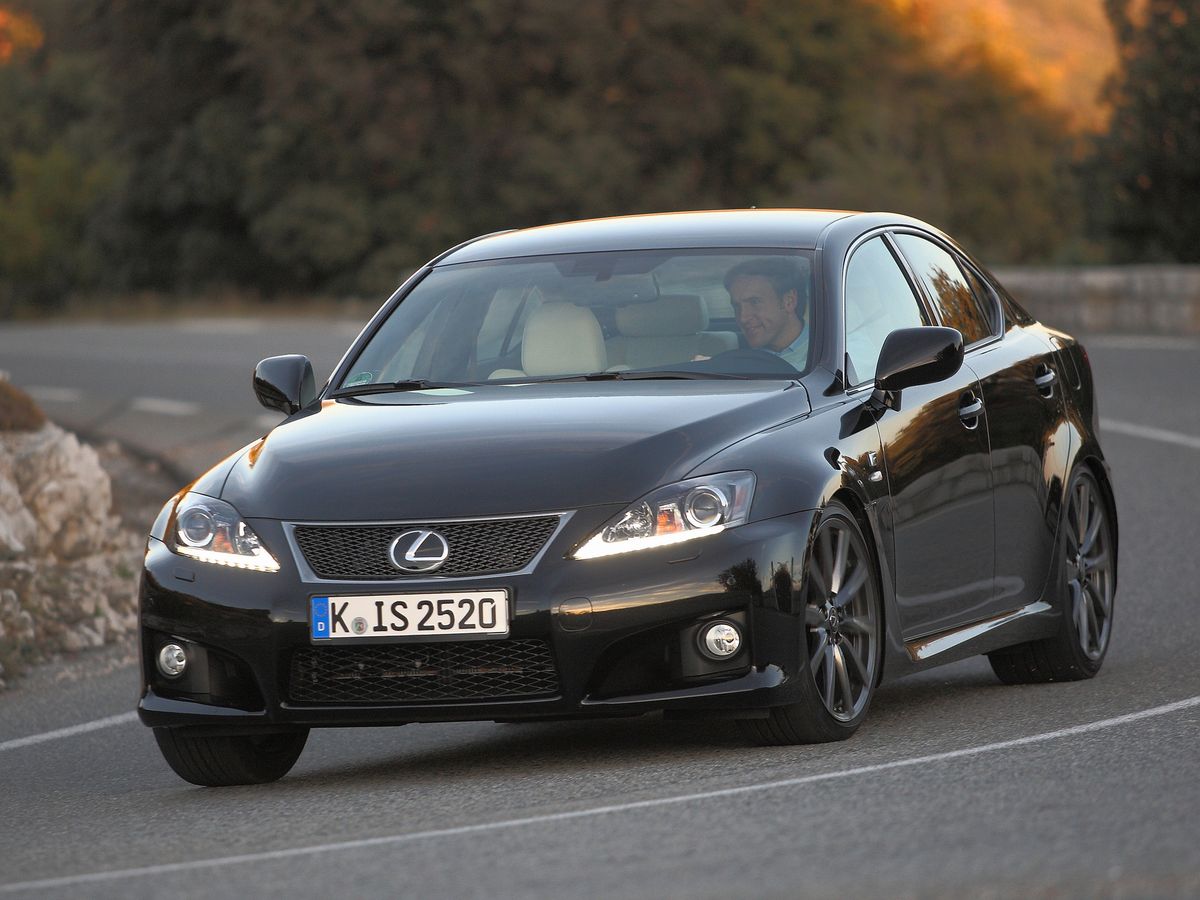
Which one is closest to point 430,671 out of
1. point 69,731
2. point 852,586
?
point 852,586

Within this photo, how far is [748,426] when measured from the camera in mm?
7141

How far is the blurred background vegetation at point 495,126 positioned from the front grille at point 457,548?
43946 millimetres

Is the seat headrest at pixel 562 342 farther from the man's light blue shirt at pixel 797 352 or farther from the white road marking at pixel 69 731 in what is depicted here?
the white road marking at pixel 69 731

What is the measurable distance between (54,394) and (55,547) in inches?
437

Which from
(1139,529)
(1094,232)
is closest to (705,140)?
(1094,232)

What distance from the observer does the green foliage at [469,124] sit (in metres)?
53.9

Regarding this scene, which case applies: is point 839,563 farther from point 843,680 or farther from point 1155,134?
point 1155,134

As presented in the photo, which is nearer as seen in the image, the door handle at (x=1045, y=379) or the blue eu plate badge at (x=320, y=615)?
the blue eu plate badge at (x=320, y=615)

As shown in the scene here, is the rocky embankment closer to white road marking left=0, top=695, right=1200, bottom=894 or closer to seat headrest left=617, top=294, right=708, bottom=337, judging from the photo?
seat headrest left=617, top=294, right=708, bottom=337

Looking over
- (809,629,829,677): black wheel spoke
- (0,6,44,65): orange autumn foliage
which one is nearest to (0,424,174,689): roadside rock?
(809,629,829,677): black wheel spoke

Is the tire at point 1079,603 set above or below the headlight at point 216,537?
below

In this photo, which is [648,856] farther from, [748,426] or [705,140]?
[705,140]

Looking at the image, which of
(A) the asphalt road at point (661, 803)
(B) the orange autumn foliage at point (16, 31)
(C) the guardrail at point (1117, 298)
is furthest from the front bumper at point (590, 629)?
(B) the orange autumn foliage at point (16, 31)

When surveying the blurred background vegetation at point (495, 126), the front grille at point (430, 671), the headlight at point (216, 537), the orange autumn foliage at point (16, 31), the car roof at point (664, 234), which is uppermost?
the car roof at point (664, 234)
